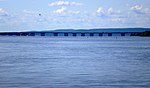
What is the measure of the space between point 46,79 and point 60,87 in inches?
155

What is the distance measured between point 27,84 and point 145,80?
25.8ft

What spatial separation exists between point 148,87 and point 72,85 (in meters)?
4.55

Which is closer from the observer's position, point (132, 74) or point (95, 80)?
point (95, 80)

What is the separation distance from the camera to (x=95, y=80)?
2977cm

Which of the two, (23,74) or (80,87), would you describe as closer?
(80,87)

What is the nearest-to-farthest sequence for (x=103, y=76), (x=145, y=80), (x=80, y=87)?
(x=80, y=87)
(x=145, y=80)
(x=103, y=76)

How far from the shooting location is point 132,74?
3381cm

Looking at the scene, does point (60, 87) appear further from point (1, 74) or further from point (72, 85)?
point (1, 74)

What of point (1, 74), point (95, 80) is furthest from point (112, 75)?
point (1, 74)

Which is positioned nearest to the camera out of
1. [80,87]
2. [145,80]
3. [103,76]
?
[80,87]

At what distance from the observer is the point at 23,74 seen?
109 feet

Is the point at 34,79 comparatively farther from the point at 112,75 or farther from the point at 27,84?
the point at 112,75

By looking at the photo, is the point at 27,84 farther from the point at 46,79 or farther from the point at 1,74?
the point at 1,74

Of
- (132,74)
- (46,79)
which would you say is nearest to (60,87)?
(46,79)
